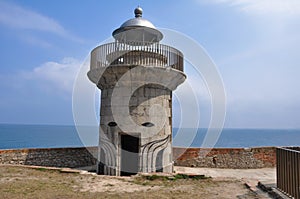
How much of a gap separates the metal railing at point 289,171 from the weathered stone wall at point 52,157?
10504 mm

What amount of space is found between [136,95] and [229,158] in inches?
260

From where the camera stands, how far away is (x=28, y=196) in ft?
22.3

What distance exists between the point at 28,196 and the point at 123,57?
21.1 ft

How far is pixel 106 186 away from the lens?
8.33 meters

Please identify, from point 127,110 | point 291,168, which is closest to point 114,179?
point 127,110

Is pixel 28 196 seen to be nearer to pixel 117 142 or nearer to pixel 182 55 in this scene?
pixel 117 142

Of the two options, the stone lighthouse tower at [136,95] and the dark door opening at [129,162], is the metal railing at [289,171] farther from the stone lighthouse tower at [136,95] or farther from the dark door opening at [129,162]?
the dark door opening at [129,162]

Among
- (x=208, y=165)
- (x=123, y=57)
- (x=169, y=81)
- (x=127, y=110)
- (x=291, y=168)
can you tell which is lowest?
(x=208, y=165)

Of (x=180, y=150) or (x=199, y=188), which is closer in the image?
(x=199, y=188)

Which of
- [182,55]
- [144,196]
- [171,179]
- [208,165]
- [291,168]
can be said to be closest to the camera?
[291,168]

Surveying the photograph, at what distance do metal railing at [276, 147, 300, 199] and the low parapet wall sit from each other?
269 inches

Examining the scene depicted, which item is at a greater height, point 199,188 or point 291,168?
point 291,168

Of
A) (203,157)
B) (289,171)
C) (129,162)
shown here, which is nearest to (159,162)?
(129,162)

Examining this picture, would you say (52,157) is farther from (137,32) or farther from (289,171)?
(289,171)
